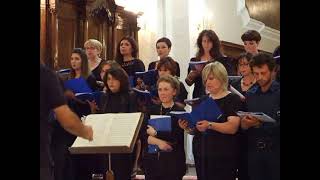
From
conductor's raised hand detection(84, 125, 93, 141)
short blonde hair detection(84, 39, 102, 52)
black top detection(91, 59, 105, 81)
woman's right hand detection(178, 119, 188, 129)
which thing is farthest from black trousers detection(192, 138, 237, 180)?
short blonde hair detection(84, 39, 102, 52)

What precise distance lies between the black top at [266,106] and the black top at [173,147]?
44 cm

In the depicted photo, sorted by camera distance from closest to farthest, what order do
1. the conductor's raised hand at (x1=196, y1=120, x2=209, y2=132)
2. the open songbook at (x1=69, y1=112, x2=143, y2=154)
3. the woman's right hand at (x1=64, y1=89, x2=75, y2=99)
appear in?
the conductor's raised hand at (x1=196, y1=120, x2=209, y2=132) → the open songbook at (x1=69, y1=112, x2=143, y2=154) → the woman's right hand at (x1=64, y1=89, x2=75, y2=99)

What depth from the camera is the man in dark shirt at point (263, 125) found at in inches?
130

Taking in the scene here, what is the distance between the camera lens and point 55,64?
11.9 feet

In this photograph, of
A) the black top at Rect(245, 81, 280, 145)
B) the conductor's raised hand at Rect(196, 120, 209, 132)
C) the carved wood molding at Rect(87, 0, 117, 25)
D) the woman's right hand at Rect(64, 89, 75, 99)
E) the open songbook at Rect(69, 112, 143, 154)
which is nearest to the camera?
the black top at Rect(245, 81, 280, 145)

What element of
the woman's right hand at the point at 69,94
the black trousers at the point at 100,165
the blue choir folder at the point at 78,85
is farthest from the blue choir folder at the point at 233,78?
the woman's right hand at the point at 69,94

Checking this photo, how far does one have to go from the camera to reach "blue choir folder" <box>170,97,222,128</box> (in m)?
3.39

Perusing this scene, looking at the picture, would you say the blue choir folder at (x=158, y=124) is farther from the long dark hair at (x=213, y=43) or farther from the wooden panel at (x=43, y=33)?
the wooden panel at (x=43, y=33)

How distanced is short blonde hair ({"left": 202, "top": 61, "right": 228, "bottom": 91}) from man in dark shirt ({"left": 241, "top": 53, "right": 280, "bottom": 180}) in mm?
165

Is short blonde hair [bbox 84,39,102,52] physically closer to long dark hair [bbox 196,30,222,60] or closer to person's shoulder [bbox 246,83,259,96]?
long dark hair [bbox 196,30,222,60]

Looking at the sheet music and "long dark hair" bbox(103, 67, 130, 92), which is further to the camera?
"long dark hair" bbox(103, 67, 130, 92)

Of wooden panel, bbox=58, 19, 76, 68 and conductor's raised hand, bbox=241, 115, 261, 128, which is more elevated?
wooden panel, bbox=58, 19, 76, 68

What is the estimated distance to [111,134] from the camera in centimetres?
353
